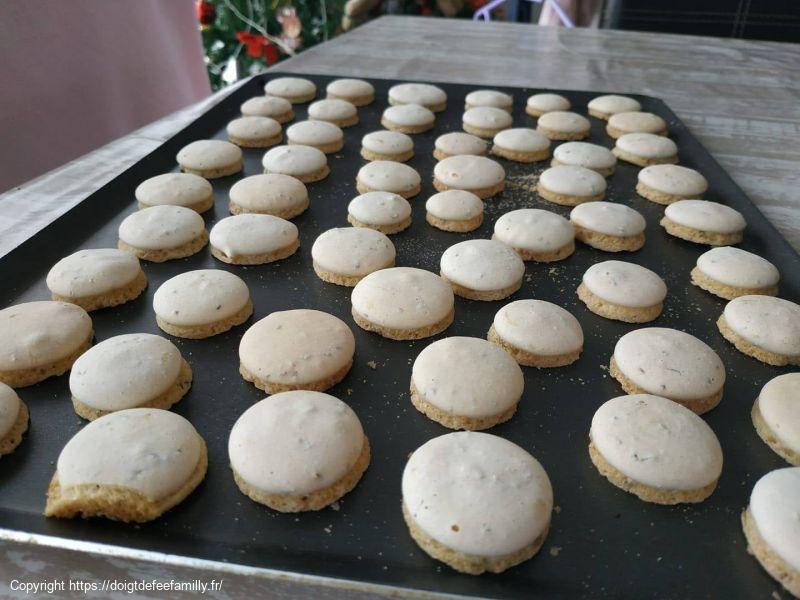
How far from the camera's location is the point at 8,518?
0.84 meters

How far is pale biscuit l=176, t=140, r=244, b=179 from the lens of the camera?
1.82 metres

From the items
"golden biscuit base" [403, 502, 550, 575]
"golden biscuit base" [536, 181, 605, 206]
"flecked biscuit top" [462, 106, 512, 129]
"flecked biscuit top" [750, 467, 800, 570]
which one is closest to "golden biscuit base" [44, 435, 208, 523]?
"golden biscuit base" [403, 502, 550, 575]

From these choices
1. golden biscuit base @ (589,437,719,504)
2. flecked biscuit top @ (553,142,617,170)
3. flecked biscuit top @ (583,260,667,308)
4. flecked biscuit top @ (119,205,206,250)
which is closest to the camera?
golden biscuit base @ (589,437,719,504)

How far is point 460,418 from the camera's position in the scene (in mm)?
1064

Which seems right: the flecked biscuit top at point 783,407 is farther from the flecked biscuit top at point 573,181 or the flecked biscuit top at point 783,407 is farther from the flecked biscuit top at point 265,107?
the flecked biscuit top at point 265,107

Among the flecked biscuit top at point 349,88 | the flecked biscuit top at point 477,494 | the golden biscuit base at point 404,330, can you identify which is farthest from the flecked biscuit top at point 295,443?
the flecked biscuit top at point 349,88

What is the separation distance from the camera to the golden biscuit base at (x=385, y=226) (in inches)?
63.2

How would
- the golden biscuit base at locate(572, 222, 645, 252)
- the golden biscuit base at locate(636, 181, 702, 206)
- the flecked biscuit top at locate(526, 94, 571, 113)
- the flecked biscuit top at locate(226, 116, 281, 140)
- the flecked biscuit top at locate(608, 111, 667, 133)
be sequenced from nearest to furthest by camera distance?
the golden biscuit base at locate(572, 222, 645, 252)
the golden biscuit base at locate(636, 181, 702, 206)
the flecked biscuit top at locate(226, 116, 281, 140)
the flecked biscuit top at locate(608, 111, 667, 133)
the flecked biscuit top at locate(526, 94, 571, 113)

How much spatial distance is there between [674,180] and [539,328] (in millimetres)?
859

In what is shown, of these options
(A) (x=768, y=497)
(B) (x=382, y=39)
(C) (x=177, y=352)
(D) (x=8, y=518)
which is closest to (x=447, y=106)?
(B) (x=382, y=39)

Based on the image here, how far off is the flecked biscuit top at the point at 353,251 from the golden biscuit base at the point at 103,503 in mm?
675

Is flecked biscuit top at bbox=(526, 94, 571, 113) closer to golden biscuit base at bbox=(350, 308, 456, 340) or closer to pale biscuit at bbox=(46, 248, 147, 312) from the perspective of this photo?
golden biscuit base at bbox=(350, 308, 456, 340)

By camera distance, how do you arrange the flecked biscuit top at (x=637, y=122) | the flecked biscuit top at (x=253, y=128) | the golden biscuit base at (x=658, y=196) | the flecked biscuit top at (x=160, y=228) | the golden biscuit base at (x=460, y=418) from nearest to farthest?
the golden biscuit base at (x=460, y=418) < the flecked biscuit top at (x=160, y=228) < the golden biscuit base at (x=658, y=196) < the flecked biscuit top at (x=253, y=128) < the flecked biscuit top at (x=637, y=122)

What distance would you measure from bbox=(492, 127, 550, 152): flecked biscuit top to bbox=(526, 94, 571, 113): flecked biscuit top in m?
0.27
